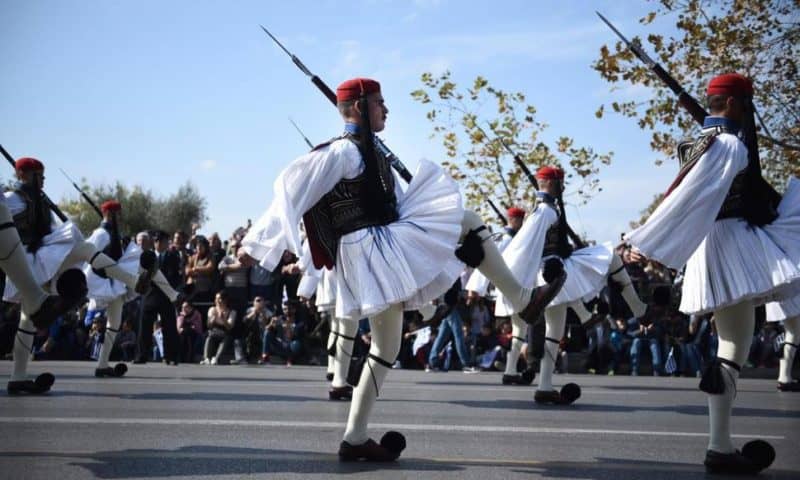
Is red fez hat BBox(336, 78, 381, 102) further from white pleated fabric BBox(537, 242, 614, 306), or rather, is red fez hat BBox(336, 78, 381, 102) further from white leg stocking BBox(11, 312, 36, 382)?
white leg stocking BBox(11, 312, 36, 382)

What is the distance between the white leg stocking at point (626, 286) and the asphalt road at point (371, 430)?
3.40 feet

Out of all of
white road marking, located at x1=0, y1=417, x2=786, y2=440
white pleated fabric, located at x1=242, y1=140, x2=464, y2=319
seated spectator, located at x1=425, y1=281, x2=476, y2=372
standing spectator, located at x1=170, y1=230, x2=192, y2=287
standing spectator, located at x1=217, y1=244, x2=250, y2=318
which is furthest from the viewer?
standing spectator, located at x1=217, y1=244, x2=250, y2=318

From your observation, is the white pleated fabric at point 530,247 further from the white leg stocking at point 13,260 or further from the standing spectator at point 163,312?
the standing spectator at point 163,312

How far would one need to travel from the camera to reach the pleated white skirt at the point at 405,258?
19.5 feet

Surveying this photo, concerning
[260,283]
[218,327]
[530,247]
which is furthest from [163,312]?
[530,247]

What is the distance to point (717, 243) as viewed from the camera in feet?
20.2

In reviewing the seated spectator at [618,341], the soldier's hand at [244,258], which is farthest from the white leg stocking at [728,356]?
the seated spectator at [618,341]

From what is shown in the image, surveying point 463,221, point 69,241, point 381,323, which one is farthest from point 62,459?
point 69,241

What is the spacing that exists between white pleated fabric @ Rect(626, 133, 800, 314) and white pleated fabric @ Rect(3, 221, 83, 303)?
6.67 metres

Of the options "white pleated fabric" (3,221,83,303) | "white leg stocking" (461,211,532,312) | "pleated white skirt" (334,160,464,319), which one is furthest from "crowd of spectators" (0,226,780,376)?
"pleated white skirt" (334,160,464,319)

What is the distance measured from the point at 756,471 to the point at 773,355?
12.4 meters

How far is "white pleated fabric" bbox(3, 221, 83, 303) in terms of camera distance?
10255 mm

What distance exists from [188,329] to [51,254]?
28.9 feet

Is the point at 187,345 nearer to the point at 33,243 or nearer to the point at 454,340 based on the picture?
the point at 454,340
